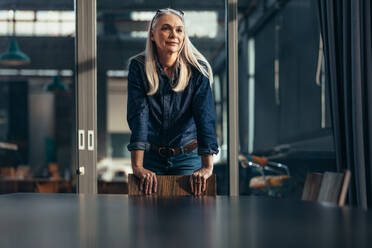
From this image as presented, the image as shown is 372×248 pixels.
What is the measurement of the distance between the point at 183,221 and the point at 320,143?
4.03 metres

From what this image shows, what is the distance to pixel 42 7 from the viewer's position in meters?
10.9

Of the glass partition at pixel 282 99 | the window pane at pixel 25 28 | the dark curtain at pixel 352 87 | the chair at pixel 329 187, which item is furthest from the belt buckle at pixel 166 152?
the window pane at pixel 25 28

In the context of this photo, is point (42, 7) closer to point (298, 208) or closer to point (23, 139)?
point (23, 139)

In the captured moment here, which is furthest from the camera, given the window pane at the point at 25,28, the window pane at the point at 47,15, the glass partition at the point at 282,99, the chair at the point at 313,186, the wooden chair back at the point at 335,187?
the window pane at the point at 25,28

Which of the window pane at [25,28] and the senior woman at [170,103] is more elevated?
the window pane at [25,28]

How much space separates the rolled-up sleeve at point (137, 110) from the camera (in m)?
1.90

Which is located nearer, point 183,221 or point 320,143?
point 183,221

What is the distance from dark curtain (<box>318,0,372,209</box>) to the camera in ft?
9.24

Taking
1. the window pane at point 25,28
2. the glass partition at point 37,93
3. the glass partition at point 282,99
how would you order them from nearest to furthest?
the glass partition at point 282,99, the glass partition at point 37,93, the window pane at point 25,28

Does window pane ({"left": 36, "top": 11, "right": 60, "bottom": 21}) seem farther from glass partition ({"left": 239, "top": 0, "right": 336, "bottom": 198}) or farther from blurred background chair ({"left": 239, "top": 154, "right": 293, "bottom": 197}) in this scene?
blurred background chair ({"left": 239, "top": 154, "right": 293, "bottom": 197})

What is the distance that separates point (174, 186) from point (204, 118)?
36cm

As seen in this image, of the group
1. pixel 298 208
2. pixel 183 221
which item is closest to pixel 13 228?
pixel 183 221

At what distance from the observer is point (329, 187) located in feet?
4.50

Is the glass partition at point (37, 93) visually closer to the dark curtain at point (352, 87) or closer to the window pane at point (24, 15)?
the window pane at point (24, 15)
